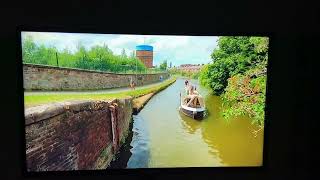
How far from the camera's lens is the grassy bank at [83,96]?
237cm

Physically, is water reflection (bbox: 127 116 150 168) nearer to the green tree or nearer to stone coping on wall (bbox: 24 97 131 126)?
stone coping on wall (bbox: 24 97 131 126)

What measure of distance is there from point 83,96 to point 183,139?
77 cm

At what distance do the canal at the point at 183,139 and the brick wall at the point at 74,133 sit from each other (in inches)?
4.4

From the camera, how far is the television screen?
2.38m

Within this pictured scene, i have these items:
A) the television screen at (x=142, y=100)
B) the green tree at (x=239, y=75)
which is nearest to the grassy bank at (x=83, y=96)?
the television screen at (x=142, y=100)

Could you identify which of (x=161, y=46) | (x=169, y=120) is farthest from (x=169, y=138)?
(x=161, y=46)

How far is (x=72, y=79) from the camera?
2428mm

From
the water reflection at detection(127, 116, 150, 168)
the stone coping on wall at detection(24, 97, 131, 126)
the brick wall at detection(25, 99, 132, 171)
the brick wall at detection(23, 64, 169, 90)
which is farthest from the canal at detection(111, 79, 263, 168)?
the stone coping on wall at detection(24, 97, 131, 126)

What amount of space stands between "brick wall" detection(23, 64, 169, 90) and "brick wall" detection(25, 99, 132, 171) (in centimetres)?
12

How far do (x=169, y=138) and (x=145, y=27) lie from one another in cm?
84

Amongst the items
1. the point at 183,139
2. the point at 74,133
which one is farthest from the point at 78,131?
the point at 183,139

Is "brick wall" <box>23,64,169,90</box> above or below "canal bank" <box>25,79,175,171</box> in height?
above

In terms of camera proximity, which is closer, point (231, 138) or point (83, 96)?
point (83, 96)

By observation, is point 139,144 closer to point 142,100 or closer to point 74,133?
point 142,100
